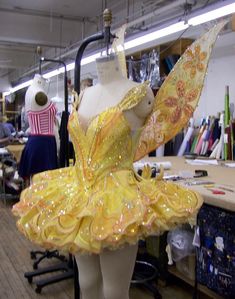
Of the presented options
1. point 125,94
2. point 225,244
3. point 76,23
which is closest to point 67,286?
point 225,244

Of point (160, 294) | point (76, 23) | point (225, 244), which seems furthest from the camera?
point (76, 23)

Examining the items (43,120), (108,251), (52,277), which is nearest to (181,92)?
(108,251)

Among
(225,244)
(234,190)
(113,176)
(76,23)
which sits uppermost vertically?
(76,23)

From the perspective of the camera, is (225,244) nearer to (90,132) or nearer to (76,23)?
(90,132)

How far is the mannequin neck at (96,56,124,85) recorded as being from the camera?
60.2 inches

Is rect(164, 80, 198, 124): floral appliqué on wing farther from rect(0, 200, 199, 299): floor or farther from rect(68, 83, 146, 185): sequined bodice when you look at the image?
rect(0, 200, 199, 299): floor

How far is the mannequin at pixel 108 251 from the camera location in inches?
53.4

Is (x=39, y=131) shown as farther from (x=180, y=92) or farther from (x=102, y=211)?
(x=102, y=211)

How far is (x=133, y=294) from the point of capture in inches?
104

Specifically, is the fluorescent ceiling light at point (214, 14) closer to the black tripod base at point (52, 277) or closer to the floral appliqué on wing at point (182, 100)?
the floral appliqué on wing at point (182, 100)

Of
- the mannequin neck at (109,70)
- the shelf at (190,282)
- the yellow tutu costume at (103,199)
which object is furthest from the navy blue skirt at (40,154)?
the mannequin neck at (109,70)

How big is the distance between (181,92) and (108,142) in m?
0.44

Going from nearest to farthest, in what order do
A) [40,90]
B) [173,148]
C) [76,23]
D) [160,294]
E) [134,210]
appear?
1. [134,210]
2. [160,294]
3. [40,90]
4. [173,148]
5. [76,23]

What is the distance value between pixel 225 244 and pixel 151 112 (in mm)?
1084
